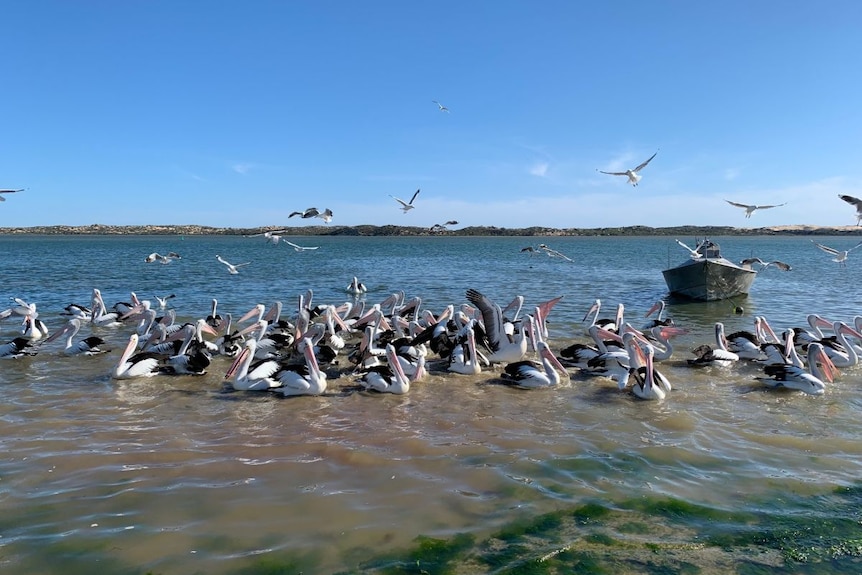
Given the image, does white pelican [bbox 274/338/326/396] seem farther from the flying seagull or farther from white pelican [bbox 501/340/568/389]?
the flying seagull

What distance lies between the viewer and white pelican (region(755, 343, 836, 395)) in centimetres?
689

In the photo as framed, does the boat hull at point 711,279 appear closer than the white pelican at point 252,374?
No

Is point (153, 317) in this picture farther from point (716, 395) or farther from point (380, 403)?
point (716, 395)

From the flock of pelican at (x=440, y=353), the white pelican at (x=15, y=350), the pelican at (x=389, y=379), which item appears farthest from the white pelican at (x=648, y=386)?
the white pelican at (x=15, y=350)

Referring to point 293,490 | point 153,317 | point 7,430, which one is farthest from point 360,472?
point 153,317

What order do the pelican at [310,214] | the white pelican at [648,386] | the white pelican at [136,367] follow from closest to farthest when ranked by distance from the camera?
the white pelican at [648,386] < the white pelican at [136,367] < the pelican at [310,214]

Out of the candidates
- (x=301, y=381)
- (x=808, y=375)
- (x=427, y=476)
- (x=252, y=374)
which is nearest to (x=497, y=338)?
(x=301, y=381)

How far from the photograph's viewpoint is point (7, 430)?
550 centimetres

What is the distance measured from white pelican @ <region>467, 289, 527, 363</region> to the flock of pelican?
0.05 feet

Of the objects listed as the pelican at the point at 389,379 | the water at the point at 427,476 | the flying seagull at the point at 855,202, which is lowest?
the water at the point at 427,476

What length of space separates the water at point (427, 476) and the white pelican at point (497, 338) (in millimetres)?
654

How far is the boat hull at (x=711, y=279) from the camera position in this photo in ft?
53.5

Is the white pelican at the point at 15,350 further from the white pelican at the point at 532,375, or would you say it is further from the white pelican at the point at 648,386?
the white pelican at the point at 648,386

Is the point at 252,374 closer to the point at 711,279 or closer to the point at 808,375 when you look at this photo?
the point at 808,375
